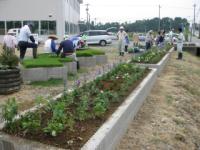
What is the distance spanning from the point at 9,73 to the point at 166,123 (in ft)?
14.3

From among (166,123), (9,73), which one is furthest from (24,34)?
(166,123)

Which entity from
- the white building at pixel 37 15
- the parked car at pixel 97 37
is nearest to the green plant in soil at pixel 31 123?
the parked car at pixel 97 37

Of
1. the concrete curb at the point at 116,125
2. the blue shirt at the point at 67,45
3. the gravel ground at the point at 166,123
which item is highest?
the blue shirt at the point at 67,45

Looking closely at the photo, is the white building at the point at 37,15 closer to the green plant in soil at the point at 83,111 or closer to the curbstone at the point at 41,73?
the curbstone at the point at 41,73

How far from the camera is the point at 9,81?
10641 millimetres

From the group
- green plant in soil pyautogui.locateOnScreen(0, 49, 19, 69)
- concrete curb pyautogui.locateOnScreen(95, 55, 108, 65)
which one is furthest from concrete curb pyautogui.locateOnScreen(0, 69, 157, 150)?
concrete curb pyautogui.locateOnScreen(95, 55, 108, 65)

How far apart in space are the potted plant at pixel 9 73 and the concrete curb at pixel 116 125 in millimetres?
3373

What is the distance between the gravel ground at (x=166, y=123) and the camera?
7039mm

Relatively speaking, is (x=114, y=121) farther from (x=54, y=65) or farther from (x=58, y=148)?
(x=54, y=65)

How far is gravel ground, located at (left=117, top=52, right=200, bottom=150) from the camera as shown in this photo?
704 cm

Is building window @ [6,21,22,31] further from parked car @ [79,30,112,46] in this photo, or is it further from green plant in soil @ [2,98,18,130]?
green plant in soil @ [2,98,18,130]

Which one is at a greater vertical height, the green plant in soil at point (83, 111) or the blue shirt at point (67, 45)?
the blue shirt at point (67, 45)

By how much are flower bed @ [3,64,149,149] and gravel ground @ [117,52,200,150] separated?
608 millimetres

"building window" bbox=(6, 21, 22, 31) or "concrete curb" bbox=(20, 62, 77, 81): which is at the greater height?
"building window" bbox=(6, 21, 22, 31)
